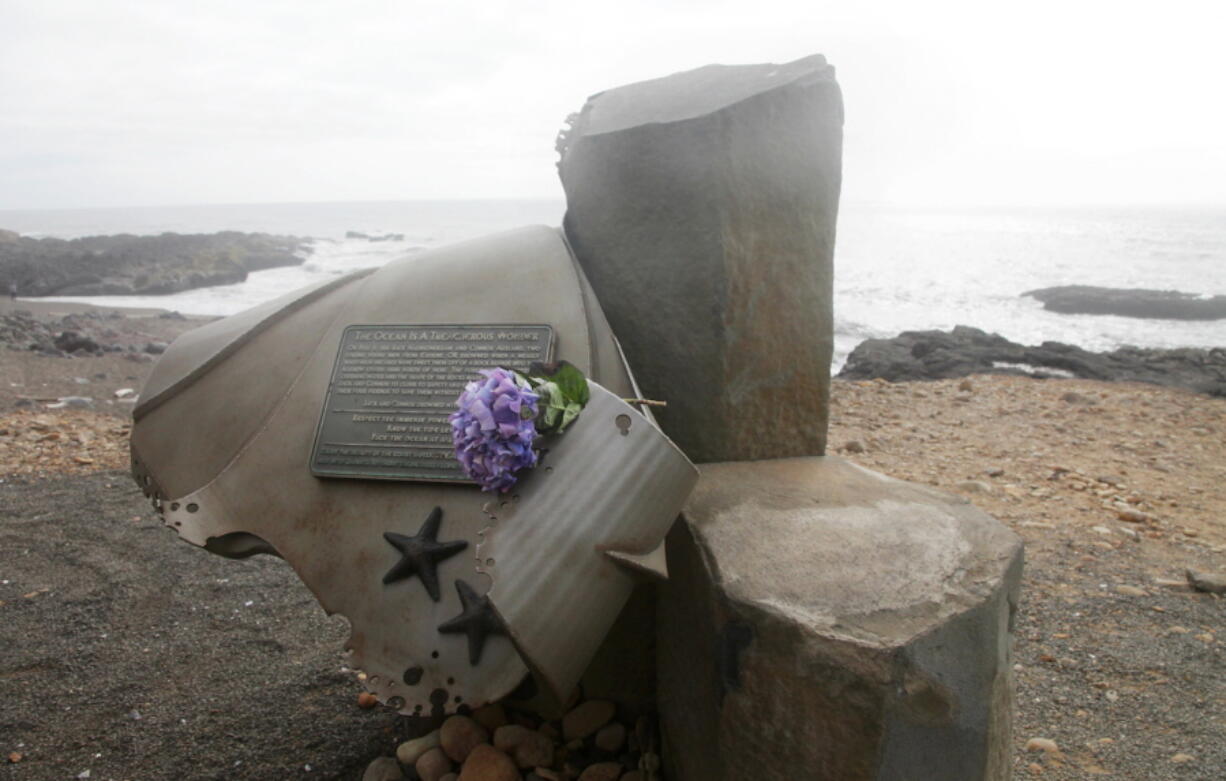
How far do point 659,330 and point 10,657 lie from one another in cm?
298

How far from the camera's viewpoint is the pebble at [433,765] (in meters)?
2.78

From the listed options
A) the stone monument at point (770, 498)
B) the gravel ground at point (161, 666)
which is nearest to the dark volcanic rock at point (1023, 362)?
the stone monument at point (770, 498)

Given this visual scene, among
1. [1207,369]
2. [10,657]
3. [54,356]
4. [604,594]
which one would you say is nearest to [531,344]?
[604,594]

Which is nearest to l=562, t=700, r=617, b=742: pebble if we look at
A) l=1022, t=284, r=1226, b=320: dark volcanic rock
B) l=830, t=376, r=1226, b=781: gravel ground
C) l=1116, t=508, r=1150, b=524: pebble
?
l=830, t=376, r=1226, b=781: gravel ground

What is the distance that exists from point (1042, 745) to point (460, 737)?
198cm

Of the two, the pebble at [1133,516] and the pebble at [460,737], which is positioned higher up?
the pebble at [1133,516]

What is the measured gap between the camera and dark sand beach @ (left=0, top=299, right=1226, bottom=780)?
299 cm

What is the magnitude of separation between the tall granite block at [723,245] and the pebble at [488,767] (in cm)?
Answer: 122

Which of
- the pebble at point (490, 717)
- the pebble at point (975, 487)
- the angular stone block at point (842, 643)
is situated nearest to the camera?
the angular stone block at point (842, 643)

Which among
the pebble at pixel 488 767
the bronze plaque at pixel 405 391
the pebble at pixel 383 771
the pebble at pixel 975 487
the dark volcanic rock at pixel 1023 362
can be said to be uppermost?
the bronze plaque at pixel 405 391

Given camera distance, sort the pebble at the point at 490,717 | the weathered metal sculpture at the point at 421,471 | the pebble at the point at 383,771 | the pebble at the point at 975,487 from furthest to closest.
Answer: the pebble at the point at 975,487, the pebble at the point at 490,717, the pebble at the point at 383,771, the weathered metal sculpture at the point at 421,471

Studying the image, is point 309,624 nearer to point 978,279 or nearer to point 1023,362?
point 1023,362

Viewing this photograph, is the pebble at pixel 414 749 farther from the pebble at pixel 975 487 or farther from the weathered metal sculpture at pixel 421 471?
the pebble at pixel 975 487

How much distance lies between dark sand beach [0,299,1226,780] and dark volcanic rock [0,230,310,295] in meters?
15.8
